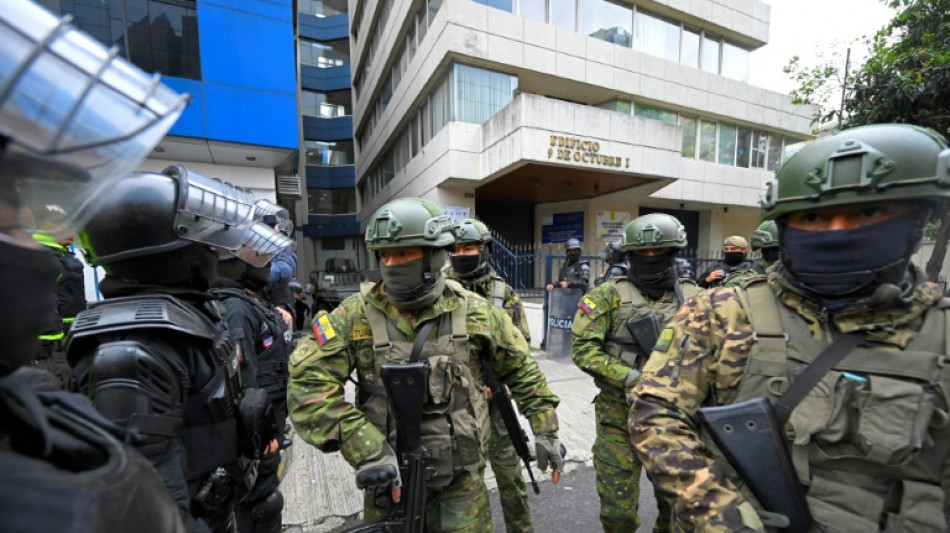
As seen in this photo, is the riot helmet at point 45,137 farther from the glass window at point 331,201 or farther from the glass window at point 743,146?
the glass window at point 331,201

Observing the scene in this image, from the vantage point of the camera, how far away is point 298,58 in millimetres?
24125

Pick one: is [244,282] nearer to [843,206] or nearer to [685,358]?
[685,358]

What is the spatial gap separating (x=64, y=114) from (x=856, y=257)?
1916mm

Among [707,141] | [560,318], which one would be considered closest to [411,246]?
[560,318]

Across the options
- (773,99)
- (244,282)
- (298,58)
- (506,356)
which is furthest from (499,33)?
(298,58)

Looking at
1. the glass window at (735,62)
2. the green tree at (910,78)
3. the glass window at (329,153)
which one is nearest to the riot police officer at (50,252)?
the green tree at (910,78)

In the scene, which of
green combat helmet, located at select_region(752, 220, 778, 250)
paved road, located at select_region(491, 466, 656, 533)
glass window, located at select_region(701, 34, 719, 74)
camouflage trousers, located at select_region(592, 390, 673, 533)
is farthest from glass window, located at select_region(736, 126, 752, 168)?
camouflage trousers, located at select_region(592, 390, 673, 533)

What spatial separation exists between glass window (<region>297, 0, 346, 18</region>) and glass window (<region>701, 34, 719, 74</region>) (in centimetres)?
2361

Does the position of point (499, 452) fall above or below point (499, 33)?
below

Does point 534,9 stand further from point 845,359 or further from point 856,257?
point 845,359

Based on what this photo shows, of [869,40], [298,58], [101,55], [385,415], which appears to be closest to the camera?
[101,55]

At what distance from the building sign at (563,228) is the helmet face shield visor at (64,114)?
1375 centimetres

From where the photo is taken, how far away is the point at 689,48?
14.3 meters

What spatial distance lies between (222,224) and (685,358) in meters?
2.01
